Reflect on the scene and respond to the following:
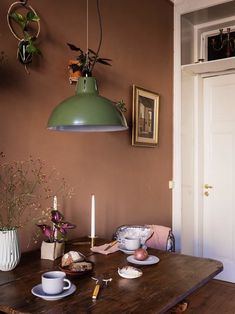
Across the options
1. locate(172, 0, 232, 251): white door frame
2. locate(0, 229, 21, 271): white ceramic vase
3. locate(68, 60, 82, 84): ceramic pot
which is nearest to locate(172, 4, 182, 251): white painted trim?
locate(172, 0, 232, 251): white door frame

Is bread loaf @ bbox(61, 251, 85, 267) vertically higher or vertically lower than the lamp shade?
lower

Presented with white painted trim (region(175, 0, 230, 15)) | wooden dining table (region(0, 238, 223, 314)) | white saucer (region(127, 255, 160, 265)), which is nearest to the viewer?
wooden dining table (region(0, 238, 223, 314))

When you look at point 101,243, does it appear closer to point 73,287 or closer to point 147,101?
point 73,287

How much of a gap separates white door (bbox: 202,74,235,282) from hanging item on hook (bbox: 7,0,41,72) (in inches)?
90.5

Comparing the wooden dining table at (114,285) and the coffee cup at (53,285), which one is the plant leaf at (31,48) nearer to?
the wooden dining table at (114,285)

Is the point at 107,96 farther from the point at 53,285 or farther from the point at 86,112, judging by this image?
the point at 53,285

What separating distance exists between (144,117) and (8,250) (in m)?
1.86

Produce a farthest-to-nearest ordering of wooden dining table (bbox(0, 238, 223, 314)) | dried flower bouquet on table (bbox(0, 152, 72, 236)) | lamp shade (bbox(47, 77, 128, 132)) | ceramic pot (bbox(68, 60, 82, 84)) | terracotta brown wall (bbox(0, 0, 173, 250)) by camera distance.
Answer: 1. ceramic pot (bbox(68, 60, 82, 84))
2. terracotta brown wall (bbox(0, 0, 173, 250))
3. dried flower bouquet on table (bbox(0, 152, 72, 236))
4. lamp shade (bbox(47, 77, 128, 132))
5. wooden dining table (bbox(0, 238, 223, 314))

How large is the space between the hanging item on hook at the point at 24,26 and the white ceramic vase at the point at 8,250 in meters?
1.02

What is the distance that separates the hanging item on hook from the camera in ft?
6.76

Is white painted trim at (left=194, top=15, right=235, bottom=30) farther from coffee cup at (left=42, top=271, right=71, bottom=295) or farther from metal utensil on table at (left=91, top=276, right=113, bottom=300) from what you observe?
coffee cup at (left=42, top=271, right=71, bottom=295)

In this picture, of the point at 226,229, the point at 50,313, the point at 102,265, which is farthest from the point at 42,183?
the point at 226,229

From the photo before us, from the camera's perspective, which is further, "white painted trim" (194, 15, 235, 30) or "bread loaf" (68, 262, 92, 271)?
"white painted trim" (194, 15, 235, 30)

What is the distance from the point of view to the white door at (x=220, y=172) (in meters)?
3.74
